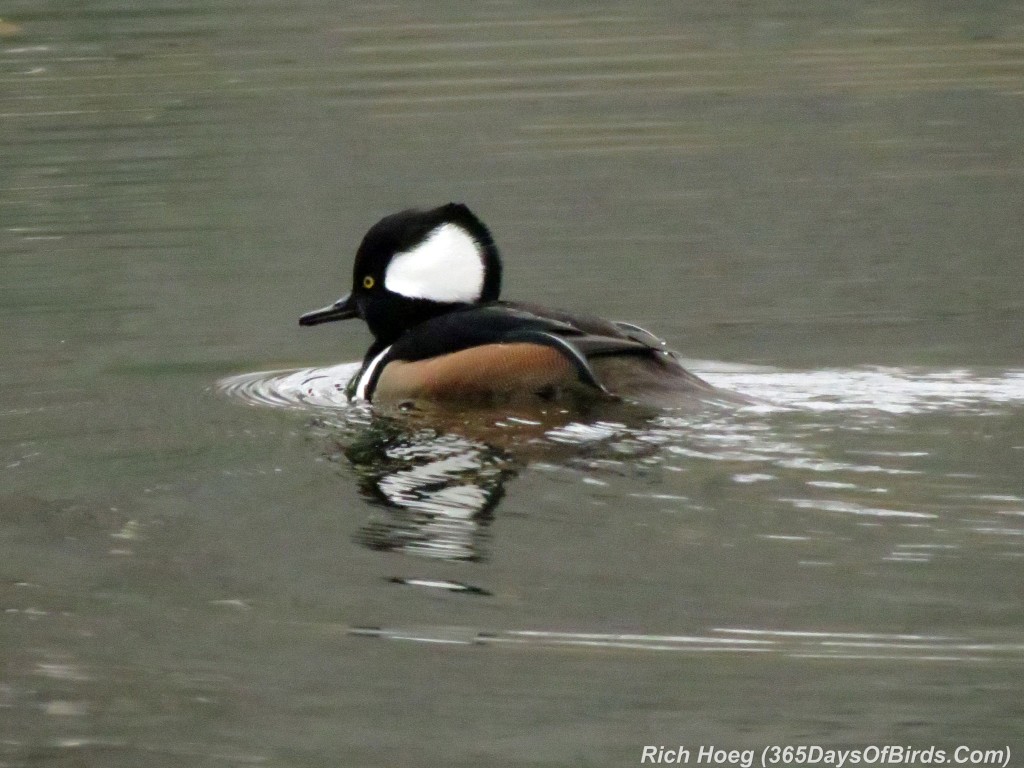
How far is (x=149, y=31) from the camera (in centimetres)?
1517

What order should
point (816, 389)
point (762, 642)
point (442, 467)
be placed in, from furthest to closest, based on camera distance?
point (816, 389) → point (442, 467) → point (762, 642)

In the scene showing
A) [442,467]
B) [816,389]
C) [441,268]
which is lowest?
[442,467]

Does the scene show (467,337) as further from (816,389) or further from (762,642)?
(762,642)

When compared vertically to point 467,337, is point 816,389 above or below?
below

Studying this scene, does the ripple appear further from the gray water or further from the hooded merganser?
the hooded merganser

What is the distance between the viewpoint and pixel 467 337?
22.1ft

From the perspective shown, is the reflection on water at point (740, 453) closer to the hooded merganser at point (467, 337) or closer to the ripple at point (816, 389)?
the ripple at point (816, 389)

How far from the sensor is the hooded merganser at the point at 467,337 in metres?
6.51

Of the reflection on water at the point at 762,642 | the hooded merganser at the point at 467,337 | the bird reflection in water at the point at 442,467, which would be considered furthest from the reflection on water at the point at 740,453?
the reflection on water at the point at 762,642

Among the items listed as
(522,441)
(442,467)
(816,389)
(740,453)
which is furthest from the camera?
Result: (816,389)

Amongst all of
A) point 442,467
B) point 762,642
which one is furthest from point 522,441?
point 762,642

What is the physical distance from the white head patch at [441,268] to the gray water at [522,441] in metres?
0.59

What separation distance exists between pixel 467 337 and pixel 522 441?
0.70 meters

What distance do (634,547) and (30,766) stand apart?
1685 millimetres
